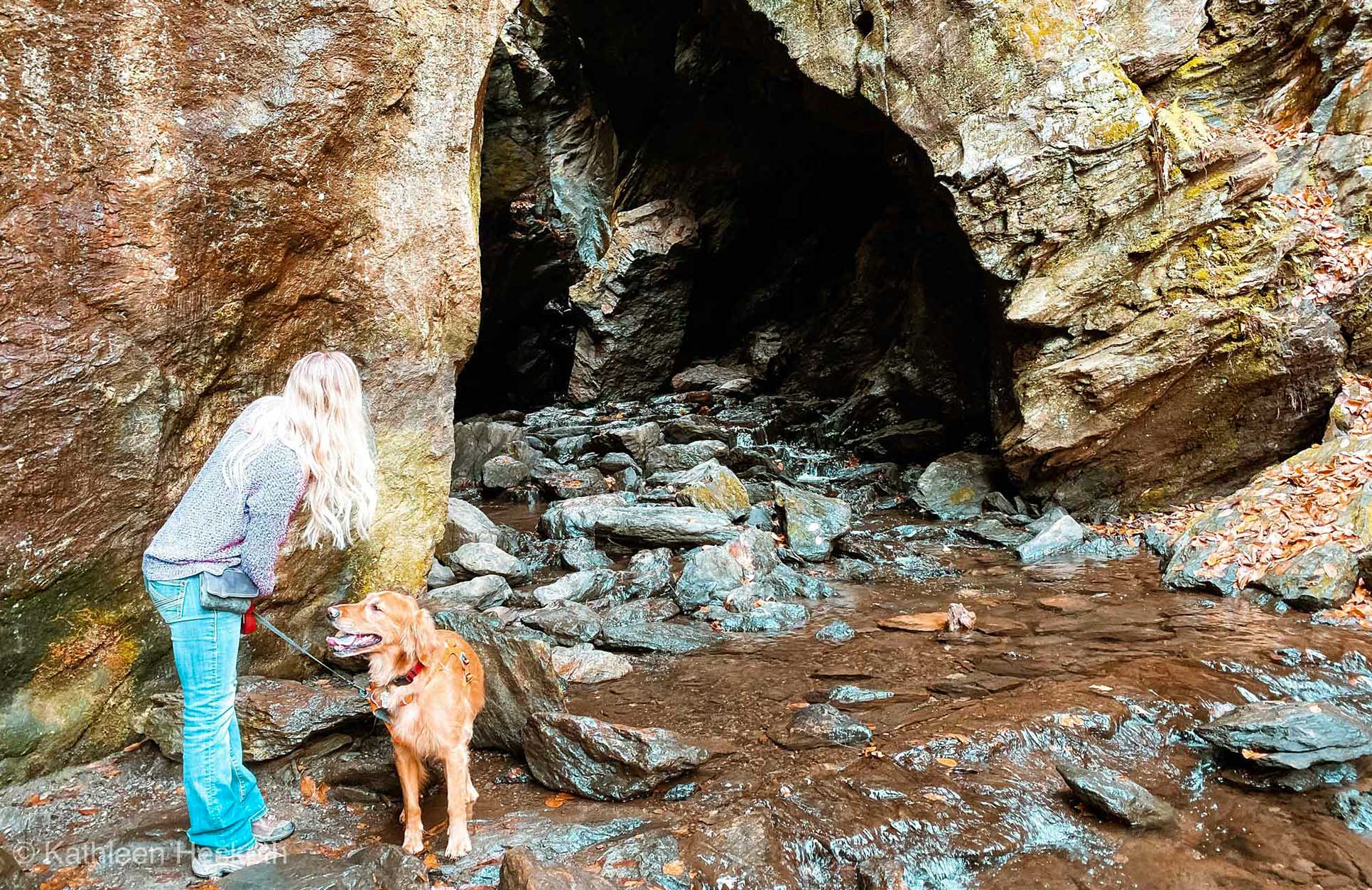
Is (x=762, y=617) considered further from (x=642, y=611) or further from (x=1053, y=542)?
(x=1053, y=542)

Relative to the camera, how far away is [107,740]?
3.87m

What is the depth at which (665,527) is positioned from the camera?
8.55m

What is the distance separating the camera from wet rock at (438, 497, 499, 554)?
8.28 m

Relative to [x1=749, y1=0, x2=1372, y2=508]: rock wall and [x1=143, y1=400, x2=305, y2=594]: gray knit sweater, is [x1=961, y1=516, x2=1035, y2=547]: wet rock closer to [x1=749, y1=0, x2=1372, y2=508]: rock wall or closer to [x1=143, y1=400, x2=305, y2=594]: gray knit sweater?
[x1=749, y1=0, x2=1372, y2=508]: rock wall

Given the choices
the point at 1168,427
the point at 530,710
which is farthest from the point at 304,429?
the point at 1168,427

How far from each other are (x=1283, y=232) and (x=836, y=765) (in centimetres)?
904

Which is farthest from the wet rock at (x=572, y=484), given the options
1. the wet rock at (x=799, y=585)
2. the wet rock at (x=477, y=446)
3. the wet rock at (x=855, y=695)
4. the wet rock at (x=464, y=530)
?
the wet rock at (x=855, y=695)

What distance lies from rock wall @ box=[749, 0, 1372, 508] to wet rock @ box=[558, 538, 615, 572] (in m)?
5.55

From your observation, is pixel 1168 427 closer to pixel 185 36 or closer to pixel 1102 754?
pixel 1102 754

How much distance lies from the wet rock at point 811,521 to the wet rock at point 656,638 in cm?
268

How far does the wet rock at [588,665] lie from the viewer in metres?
5.46

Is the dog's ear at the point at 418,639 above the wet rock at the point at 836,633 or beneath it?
above

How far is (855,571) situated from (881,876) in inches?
206

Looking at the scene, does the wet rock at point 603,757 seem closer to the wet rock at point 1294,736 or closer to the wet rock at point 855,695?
the wet rock at point 855,695
